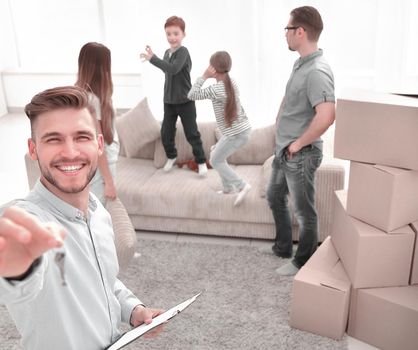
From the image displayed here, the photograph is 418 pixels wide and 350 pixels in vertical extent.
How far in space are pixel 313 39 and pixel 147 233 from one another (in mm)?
1989

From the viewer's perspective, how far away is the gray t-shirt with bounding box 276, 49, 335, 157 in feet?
9.63

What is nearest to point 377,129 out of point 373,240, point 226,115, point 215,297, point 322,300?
point 373,240

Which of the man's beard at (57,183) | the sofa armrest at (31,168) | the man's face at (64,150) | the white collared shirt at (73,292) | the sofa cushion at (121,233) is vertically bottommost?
the sofa cushion at (121,233)

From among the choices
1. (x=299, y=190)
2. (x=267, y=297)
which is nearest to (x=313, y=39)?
(x=299, y=190)

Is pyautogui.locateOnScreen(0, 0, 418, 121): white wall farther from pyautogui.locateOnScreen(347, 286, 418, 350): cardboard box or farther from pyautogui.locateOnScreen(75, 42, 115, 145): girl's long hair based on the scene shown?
pyautogui.locateOnScreen(347, 286, 418, 350): cardboard box

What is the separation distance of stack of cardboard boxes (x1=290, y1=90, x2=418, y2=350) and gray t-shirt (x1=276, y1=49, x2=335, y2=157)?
24cm

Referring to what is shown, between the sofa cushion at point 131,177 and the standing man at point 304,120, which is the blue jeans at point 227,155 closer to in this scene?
the standing man at point 304,120

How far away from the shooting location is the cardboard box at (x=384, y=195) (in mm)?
→ 2566

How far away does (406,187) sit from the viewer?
259 cm

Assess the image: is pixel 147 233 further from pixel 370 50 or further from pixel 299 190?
pixel 370 50

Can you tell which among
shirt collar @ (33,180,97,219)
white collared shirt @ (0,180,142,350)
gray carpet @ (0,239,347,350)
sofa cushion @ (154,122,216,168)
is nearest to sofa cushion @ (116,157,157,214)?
sofa cushion @ (154,122,216,168)

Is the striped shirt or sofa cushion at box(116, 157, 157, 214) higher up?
the striped shirt

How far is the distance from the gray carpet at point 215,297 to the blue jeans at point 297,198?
0.57 feet

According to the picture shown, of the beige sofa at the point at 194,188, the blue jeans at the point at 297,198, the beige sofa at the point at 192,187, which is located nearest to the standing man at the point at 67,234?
the blue jeans at the point at 297,198
